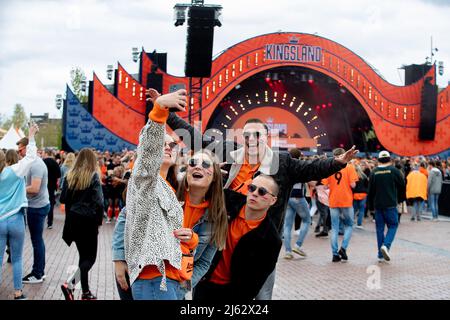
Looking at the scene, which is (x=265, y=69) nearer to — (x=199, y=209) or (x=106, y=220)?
(x=106, y=220)

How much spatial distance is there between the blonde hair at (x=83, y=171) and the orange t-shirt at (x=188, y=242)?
120 inches

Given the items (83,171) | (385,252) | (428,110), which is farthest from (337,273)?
(428,110)

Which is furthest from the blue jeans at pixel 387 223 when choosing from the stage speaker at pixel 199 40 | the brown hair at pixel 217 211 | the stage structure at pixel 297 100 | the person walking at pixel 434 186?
the stage structure at pixel 297 100

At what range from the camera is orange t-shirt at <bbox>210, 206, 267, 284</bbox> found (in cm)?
373

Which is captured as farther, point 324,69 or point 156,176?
point 324,69

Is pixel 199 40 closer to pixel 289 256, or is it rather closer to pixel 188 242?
pixel 289 256

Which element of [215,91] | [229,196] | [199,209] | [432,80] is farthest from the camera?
[432,80]

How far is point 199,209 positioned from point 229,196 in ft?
1.15

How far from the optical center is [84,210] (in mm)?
6301

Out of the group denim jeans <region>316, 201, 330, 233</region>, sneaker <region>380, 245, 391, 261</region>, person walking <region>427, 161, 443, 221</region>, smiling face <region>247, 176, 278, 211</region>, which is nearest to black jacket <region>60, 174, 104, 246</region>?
smiling face <region>247, 176, 278, 211</region>

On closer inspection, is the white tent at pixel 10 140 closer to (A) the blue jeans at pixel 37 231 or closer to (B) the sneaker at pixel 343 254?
(A) the blue jeans at pixel 37 231

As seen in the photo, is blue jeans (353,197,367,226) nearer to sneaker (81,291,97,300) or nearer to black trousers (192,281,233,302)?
sneaker (81,291,97,300)

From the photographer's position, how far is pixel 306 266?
8.75 meters

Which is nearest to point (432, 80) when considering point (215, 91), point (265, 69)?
point (265, 69)
